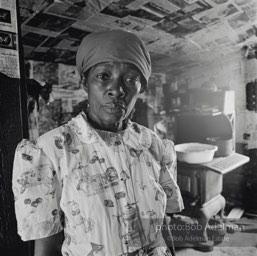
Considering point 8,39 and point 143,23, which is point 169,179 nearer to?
point 8,39

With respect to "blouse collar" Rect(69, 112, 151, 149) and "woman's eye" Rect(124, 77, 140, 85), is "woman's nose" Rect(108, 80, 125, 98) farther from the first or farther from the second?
"blouse collar" Rect(69, 112, 151, 149)

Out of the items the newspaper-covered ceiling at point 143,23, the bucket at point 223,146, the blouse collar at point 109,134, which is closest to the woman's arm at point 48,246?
the blouse collar at point 109,134

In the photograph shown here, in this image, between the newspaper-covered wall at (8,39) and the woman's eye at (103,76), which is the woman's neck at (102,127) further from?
the newspaper-covered wall at (8,39)

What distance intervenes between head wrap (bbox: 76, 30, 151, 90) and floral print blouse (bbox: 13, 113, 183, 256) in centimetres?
27

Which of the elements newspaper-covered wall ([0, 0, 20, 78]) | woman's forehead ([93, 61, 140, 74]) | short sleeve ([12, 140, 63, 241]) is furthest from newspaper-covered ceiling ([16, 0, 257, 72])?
short sleeve ([12, 140, 63, 241])

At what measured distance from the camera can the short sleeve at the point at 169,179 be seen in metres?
1.25

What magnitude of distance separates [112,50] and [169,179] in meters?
0.73

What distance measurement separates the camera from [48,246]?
0.94 metres

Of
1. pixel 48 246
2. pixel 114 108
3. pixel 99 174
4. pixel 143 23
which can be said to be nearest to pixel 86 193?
pixel 99 174

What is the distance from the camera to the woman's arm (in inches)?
36.6

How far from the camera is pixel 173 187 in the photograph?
4.16 feet

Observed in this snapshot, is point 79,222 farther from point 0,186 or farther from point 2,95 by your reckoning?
point 2,95

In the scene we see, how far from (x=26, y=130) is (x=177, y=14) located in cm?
157

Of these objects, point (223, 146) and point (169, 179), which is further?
point (223, 146)
